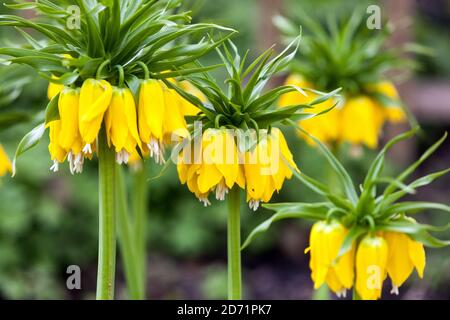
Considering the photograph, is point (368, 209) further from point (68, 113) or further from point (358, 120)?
point (358, 120)

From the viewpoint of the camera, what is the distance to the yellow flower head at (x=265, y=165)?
5.16ft

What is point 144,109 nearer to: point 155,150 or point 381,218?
point 155,150

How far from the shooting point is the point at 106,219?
1.65 meters

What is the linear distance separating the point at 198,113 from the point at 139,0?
0.26 metres

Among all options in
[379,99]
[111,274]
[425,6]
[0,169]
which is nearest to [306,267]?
[379,99]

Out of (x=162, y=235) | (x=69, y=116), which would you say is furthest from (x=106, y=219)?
(x=162, y=235)

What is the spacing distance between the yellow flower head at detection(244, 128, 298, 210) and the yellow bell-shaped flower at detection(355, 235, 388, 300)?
21cm

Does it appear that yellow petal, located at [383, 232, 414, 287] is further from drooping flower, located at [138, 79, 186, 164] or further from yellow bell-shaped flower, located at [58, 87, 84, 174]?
yellow bell-shaped flower, located at [58, 87, 84, 174]

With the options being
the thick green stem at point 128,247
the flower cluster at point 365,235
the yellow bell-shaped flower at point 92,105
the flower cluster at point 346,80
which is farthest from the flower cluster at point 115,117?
the flower cluster at point 346,80

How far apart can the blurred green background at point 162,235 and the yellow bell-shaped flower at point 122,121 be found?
2514 mm

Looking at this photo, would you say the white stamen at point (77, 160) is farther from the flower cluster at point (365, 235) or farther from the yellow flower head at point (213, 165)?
the flower cluster at point (365, 235)

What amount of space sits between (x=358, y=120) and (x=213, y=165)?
1232mm

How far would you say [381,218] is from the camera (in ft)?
5.36

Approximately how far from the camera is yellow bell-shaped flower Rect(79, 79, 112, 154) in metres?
1.49
